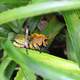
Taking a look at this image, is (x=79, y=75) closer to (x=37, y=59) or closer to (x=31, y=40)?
(x=37, y=59)

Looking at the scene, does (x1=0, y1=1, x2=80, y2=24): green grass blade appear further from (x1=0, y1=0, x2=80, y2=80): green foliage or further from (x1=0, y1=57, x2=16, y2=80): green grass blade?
(x1=0, y1=57, x2=16, y2=80): green grass blade

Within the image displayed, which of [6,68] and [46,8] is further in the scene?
[6,68]

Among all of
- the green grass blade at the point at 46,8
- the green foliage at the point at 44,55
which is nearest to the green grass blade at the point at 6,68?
the green foliage at the point at 44,55

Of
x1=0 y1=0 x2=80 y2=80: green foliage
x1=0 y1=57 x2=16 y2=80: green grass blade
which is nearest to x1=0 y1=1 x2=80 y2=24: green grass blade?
x1=0 y1=0 x2=80 y2=80: green foliage

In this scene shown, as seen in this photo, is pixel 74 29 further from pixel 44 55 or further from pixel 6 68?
pixel 6 68

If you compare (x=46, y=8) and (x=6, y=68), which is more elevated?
(x=46, y=8)

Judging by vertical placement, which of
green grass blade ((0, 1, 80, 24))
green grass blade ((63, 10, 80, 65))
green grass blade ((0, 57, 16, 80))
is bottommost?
green grass blade ((0, 57, 16, 80))

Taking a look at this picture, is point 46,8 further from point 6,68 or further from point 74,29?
point 6,68

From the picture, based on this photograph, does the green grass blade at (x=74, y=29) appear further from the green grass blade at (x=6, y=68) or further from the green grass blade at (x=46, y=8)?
the green grass blade at (x=6, y=68)

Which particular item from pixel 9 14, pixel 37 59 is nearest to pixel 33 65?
pixel 37 59

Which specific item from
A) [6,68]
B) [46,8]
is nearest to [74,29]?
[46,8]

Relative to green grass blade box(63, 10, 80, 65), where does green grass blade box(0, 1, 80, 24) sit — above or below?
above
